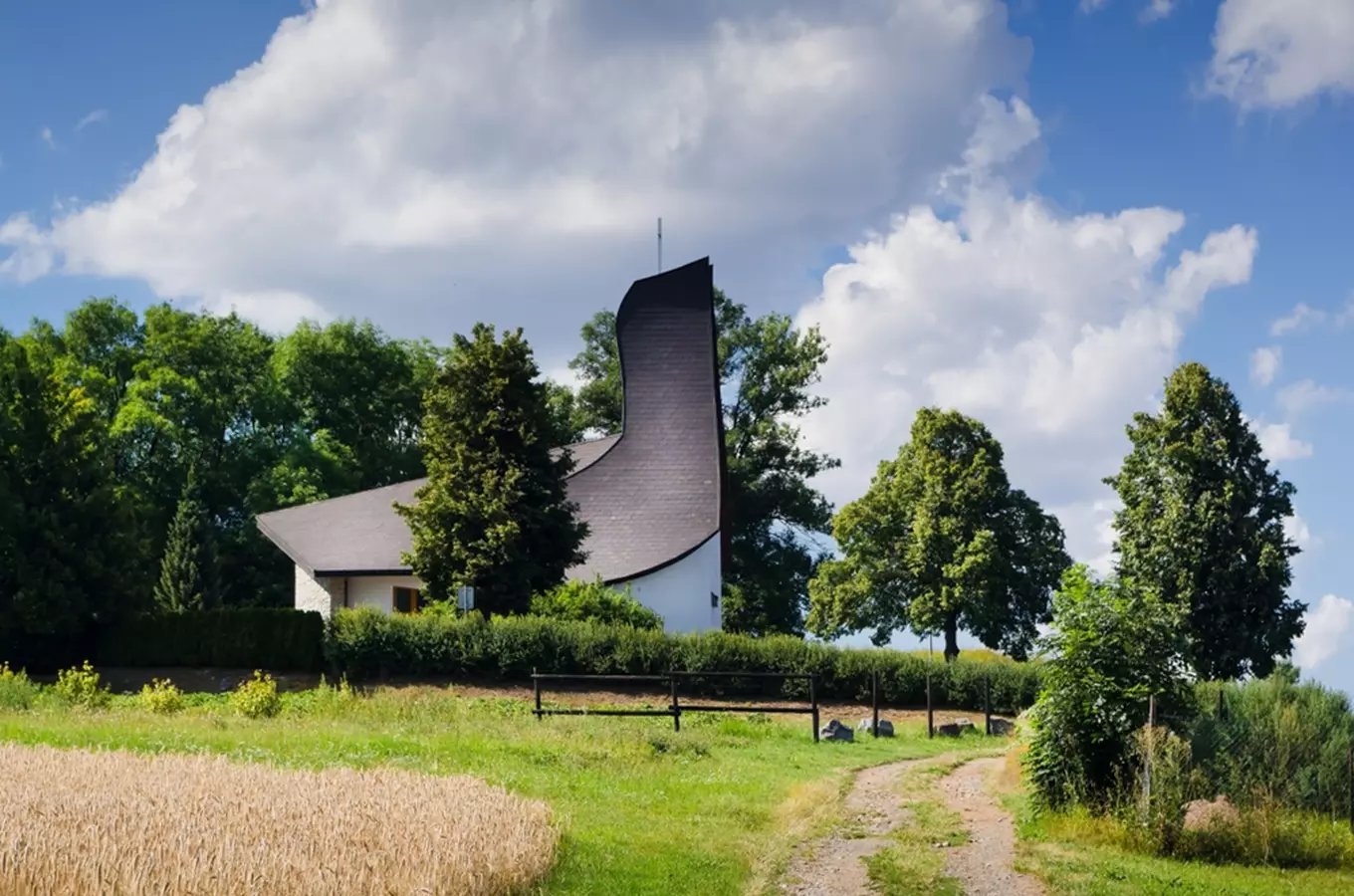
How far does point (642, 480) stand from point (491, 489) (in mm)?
10792

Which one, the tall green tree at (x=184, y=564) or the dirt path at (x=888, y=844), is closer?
the dirt path at (x=888, y=844)

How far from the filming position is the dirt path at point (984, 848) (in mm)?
12250

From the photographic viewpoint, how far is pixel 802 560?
184ft

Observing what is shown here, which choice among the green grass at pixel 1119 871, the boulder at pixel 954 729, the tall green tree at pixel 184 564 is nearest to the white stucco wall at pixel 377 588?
the tall green tree at pixel 184 564

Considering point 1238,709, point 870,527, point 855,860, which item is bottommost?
point 855,860

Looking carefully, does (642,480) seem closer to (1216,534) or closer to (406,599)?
(406,599)

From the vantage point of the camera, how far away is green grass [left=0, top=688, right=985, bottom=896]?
496 inches

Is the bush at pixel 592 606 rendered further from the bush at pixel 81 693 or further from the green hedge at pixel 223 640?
the bush at pixel 81 693

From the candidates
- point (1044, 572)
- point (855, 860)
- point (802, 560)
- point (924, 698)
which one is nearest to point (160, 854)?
point (855, 860)

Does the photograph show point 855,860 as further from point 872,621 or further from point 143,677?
point 872,621

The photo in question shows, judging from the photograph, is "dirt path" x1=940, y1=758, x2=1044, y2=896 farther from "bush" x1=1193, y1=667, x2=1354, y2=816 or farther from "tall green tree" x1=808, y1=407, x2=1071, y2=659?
"tall green tree" x1=808, y1=407, x2=1071, y2=659

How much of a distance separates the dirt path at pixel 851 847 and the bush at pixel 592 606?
17.2 metres

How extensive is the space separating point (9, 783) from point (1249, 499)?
35636mm

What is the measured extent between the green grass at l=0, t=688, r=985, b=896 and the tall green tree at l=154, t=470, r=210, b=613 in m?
20.3
